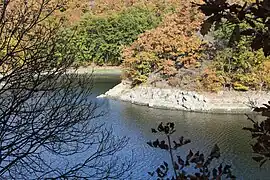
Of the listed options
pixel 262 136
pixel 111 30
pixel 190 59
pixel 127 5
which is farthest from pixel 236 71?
pixel 262 136

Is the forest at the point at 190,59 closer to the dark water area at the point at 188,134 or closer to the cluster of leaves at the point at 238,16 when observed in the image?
the dark water area at the point at 188,134

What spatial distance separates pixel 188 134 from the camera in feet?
35.3

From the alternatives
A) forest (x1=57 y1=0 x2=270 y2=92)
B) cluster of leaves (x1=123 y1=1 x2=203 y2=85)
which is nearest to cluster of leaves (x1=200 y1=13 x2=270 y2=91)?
forest (x1=57 y1=0 x2=270 y2=92)

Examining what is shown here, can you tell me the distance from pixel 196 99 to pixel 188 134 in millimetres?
4168

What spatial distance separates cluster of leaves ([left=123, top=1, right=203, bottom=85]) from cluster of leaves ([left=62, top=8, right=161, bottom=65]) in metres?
6.21

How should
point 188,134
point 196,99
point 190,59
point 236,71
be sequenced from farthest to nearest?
point 190,59 < point 236,71 < point 196,99 < point 188,134

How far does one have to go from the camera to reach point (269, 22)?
3.02ft

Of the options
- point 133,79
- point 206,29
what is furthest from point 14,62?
point 133,79

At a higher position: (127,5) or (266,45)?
(127,5)

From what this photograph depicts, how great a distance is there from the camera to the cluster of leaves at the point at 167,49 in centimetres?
1650

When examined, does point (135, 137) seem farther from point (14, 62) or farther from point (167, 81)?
point (14, 62)

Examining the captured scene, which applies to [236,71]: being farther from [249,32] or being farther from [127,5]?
[249,32]

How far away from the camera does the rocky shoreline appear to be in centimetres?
1409

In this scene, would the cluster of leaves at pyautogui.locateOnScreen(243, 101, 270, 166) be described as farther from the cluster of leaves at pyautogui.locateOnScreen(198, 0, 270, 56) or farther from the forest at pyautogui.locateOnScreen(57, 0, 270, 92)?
the forest at pyautogui.locateOnScreen(57, 0, 270, 92)
